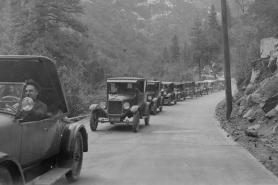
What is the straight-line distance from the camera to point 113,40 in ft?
329

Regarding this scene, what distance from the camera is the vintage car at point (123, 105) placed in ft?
46.4

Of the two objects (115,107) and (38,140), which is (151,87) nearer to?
(115,107)

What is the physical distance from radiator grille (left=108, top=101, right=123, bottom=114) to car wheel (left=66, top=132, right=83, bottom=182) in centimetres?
757

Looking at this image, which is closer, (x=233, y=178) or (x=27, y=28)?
(x=233, y=178)

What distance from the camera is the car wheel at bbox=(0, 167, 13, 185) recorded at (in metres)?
3.90

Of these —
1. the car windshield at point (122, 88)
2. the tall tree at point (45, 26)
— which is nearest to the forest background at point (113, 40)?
the tall tree at point (45, 26)

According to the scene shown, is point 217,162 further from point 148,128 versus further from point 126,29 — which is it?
point 126,29

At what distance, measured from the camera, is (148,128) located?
15359 mm

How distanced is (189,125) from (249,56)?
761 cm

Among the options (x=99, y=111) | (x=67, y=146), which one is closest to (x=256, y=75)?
(x=99, y=111)

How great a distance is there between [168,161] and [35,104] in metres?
4.03

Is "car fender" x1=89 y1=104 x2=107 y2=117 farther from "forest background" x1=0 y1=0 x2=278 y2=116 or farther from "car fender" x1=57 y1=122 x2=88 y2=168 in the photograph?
"car fender" x1=57 y1=122 x2=88 y2=168

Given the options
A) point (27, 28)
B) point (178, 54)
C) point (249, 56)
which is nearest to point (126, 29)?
point (178, 54)

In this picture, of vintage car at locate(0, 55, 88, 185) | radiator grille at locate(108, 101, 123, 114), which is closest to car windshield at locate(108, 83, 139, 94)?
radiator grille at locate(108, 101, 123, 114)
